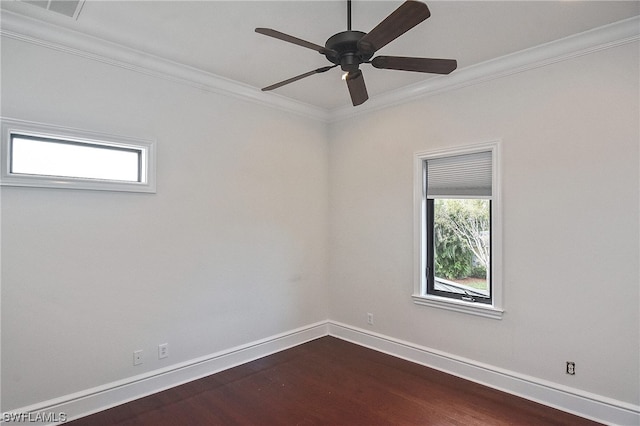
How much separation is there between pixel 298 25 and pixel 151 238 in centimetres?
207

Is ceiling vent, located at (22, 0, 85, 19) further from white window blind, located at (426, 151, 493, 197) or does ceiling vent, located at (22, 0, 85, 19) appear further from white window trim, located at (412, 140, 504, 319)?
white window blind, located at (426, 151, 493, 197)

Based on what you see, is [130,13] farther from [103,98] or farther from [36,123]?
[36,123]

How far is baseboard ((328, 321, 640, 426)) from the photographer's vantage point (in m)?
2.51

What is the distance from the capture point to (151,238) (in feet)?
9.81

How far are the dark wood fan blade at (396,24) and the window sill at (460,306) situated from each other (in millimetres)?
2407

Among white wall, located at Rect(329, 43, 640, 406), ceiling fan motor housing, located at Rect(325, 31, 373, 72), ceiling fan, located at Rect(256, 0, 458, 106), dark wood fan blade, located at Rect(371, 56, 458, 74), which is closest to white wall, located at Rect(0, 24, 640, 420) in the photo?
white wall, located at Rect(329, 43, 640, 406)

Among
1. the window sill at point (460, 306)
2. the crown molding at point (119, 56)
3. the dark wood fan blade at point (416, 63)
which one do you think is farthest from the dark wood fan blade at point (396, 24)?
the window sill at point (460, 306)

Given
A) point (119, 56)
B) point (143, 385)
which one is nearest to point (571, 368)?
point (143, 385)

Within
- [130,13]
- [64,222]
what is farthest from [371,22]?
[64,222]

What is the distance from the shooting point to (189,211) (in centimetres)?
323

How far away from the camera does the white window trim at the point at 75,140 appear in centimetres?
233

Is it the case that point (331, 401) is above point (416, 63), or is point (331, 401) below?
below

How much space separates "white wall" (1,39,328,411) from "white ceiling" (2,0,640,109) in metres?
0.37

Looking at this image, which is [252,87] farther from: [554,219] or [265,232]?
[554,219]
